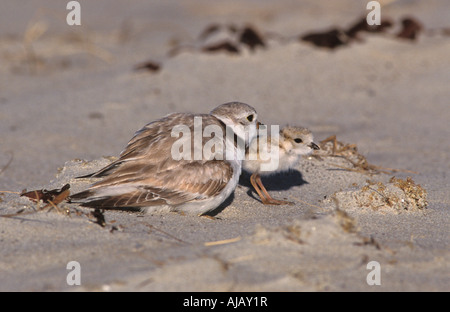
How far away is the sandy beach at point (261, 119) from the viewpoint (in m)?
2.62

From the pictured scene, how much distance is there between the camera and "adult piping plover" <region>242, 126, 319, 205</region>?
3.86m

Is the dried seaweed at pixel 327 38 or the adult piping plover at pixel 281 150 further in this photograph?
the dried seaweed at pixel 327 38

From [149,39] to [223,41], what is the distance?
267 cm

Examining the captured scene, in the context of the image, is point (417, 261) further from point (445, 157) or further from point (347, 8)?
point (347, 8)

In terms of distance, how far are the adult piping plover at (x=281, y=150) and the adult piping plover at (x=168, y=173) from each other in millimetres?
219

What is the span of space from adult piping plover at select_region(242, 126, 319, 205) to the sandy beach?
0.69 ft

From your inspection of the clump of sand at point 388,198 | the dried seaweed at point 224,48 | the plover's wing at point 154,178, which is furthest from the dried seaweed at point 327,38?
the plover's wing at point 154,178

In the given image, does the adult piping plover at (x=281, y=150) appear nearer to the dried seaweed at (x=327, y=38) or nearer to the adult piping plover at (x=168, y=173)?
the adult piping plover at (x=168, y=173)

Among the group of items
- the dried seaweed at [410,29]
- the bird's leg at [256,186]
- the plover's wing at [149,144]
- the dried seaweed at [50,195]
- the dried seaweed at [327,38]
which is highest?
the dried seaweed at [410,29]

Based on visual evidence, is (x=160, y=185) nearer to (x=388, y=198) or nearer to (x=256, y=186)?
(x=256, y=186)

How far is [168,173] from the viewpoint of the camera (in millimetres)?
3355

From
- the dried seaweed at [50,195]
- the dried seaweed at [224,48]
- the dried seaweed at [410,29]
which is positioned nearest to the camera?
the dried seaweed at [50,195]

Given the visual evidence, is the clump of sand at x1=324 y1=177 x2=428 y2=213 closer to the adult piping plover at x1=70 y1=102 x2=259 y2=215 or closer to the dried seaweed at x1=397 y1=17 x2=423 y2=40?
the adult piping plover at x1=70 y1=102 x2=259 y2=215

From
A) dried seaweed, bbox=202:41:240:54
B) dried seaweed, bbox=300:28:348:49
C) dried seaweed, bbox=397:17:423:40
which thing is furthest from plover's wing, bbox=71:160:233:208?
dried seaweed, bbox=397:17:423:40
